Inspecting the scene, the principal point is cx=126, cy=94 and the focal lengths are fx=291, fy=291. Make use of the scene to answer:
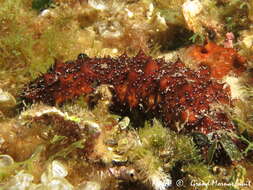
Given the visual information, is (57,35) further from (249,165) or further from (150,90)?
(249,165)

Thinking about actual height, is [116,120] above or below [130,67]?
below

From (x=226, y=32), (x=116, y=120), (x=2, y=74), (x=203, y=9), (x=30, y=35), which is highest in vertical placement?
(x=203, y=9)

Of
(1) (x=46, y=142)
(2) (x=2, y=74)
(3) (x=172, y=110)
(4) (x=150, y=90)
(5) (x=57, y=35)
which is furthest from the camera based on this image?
Result: (5) (x=57, y=35)

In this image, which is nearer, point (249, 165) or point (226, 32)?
point (249, 165)

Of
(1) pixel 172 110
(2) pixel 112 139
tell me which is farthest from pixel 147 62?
(2) pixel 112 139

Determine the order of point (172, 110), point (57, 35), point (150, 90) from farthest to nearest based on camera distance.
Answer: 1. point (57, 35)
2. point (150, 90)
3. point (172, 110)
